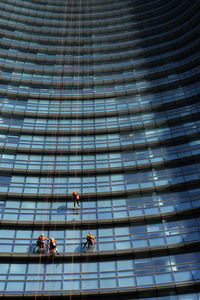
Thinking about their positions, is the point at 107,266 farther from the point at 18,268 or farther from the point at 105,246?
the point at 18,268

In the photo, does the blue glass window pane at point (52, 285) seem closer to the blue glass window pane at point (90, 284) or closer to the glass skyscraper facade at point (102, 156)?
the glass skyscraper facade at point (102, 156)

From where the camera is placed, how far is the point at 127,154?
123 feet

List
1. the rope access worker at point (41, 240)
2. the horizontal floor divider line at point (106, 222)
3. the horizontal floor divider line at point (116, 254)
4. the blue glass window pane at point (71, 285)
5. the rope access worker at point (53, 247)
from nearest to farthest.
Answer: the blue glass window pane at point (71, 285) → the rope access worker at point (53, 247) → the rope access worker at point (41, 240) → the horizontal floor divider line at point (116, 254) → the horizontal floor divider line at point (106, 222)

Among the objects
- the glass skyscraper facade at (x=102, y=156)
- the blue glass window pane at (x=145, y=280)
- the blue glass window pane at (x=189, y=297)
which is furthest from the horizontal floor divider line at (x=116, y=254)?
the blue glass window pane at (x=189, y=297)

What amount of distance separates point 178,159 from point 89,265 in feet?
49.1

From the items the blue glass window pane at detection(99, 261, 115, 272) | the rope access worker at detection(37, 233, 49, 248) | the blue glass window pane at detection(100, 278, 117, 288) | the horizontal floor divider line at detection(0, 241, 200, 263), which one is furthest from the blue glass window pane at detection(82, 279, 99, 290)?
the rope access worker at detection(37, 233, 49, 248)

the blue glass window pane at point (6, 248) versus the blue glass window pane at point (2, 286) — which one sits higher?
the blue glass window pane at point (6, 248)

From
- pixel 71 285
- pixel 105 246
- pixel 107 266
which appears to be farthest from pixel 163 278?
pixel 71 285

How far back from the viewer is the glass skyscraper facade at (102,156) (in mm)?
27641

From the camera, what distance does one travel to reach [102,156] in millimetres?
37656

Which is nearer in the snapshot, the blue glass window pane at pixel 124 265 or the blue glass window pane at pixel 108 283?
→ the blue glass window pane at pixel 108 283

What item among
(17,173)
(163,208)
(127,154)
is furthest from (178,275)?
(17,173)

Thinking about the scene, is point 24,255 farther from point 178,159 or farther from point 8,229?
point 178,159

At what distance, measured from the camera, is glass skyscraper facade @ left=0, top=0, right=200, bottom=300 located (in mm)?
27641
